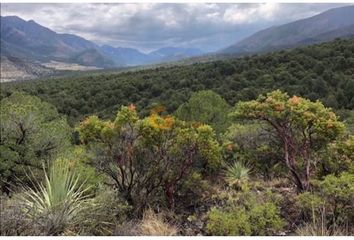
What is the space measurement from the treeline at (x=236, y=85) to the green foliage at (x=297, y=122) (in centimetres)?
2184

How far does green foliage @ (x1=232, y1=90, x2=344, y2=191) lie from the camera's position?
25.7ft

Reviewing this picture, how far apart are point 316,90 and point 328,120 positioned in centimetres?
2613

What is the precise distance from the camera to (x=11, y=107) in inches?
392

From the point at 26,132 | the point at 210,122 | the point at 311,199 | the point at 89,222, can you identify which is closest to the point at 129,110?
the point at 89,222

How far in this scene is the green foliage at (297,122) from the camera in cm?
784

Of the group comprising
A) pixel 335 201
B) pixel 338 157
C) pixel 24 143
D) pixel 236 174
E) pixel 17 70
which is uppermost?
pixel 24 143

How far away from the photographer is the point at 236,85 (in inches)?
1473

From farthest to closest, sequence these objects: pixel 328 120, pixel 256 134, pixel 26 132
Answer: pixel 256 134 → pixel 26 132 → pixel 328 120

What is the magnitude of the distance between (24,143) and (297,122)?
5531mm

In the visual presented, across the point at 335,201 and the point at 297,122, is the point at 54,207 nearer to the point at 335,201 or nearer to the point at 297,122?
the point at 335,201

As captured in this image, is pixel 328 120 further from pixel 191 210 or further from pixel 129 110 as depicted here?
pixel 129 110

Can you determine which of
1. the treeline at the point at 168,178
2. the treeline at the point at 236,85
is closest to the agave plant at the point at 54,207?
the treeline at the point at 168,178

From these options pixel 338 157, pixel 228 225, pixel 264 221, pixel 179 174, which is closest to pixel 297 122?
pixel 338 157

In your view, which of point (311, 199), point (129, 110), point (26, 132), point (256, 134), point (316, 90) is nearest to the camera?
point (311, 199)
